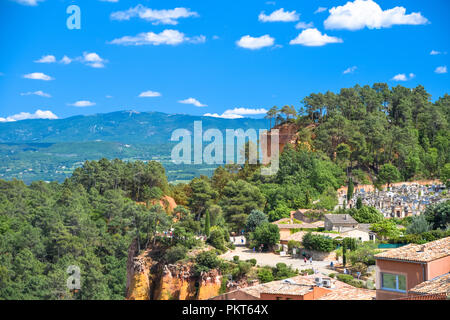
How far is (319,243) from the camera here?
24391 millimetres

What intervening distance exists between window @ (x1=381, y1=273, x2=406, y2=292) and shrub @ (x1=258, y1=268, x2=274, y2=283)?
1048cm

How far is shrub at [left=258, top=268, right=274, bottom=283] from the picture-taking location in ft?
68.0

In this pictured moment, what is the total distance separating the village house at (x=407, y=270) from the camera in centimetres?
994

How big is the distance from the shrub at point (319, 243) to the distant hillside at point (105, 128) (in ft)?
224

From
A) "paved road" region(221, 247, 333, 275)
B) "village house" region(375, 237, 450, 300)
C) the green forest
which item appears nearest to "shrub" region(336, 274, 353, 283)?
"paved road" region(221, 247, 333, 275)

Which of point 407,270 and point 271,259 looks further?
point 271,259

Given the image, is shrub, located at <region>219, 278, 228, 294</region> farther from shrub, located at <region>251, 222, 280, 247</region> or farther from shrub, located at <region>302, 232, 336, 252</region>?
shrub, located at <region>251, 222, 280, 247</region>

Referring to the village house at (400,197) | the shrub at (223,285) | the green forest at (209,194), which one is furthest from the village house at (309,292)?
the village house at (400,197)

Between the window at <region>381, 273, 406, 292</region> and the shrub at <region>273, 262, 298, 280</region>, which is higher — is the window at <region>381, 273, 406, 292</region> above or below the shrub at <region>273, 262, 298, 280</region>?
above

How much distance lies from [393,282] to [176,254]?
15282 mm

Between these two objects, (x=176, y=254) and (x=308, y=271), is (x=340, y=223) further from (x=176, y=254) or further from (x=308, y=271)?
(x=176, y=254)

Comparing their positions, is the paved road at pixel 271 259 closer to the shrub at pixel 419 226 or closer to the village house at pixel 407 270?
the shrub at pixel 419 226

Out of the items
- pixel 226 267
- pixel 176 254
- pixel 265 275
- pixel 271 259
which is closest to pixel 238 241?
pixel 271 259

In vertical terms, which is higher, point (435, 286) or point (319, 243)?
point (435, 286)
